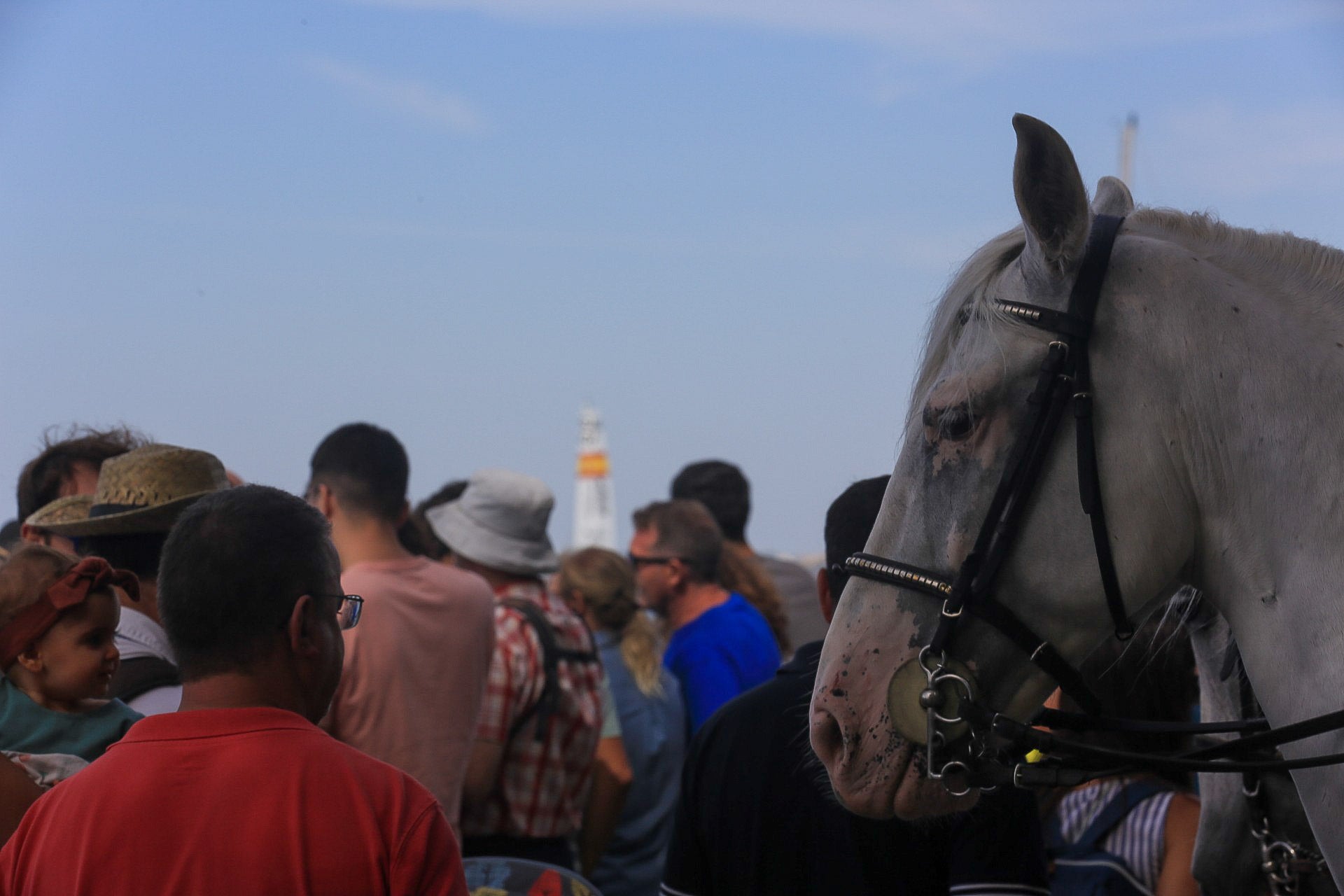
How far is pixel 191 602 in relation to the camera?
5.76 feet

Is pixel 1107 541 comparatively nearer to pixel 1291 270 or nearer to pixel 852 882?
pixel 1291 270

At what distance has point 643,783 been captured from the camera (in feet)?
15.6

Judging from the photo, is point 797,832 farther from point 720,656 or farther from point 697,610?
point 697,610

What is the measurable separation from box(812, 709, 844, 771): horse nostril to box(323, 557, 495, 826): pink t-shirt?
2.03 meters

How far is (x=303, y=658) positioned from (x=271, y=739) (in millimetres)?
141

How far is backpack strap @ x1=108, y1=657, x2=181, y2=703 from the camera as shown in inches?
102

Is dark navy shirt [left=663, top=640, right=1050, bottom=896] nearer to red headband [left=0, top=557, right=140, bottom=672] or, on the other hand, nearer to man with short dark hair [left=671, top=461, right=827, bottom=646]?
red headband [left=0, top=557, right=140, bottom=672]

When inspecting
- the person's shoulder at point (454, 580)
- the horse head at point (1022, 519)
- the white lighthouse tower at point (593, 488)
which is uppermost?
the horse head at point (1022, 519)

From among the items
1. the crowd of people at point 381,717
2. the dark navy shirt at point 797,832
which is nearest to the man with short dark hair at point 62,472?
the crowd of people at point 381,717

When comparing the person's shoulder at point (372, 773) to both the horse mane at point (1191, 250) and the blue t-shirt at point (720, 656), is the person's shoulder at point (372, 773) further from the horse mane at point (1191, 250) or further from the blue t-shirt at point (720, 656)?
the blue t-shirt at point (720, 656)

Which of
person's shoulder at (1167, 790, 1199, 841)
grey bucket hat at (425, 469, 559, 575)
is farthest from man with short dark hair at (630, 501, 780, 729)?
person's shoulder at (1167, 790, 1199, 841)

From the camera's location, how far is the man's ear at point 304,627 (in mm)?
1776

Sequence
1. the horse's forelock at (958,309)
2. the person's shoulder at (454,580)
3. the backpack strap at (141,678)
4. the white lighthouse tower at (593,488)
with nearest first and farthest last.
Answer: the horse's forelock at (958,309) → the backpack strap at (141,678) → the person's shoulder at (454,580) → the white lighthouse tower at (593,488)

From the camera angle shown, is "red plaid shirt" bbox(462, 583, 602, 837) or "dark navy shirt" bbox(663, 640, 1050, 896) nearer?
"dark navy shirt" bbox(663, 640, 1050, 896)
